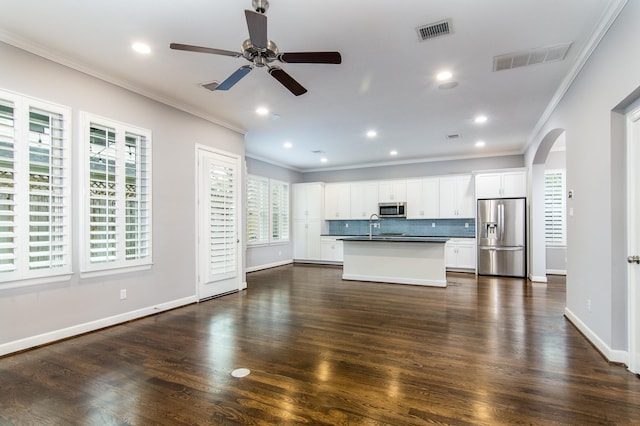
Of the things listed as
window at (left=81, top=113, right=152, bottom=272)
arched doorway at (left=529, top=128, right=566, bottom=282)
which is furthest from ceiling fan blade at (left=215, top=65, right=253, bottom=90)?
arched doorway at (left=529, top=128, right=566, bottom=282)

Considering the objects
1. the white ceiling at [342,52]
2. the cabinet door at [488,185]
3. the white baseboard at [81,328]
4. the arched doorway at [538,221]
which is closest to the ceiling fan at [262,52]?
the white ceiling at [342,52]

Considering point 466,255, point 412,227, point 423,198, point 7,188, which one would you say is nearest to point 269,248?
point 412,227

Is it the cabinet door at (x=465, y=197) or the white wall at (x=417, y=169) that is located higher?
the white wall at (x=417, y=169)

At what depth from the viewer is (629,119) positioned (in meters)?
2.56

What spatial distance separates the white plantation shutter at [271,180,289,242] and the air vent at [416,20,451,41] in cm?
622

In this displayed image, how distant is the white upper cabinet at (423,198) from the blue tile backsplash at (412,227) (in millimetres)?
318

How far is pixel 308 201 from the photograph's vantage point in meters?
9.33

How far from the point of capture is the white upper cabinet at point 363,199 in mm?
8664

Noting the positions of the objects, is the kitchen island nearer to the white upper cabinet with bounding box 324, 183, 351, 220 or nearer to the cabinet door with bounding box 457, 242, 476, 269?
the cabinet door with bounding box 457, 242, 476, 269

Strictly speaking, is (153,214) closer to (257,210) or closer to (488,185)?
(257,210)

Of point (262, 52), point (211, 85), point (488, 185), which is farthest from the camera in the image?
point (488, 185)

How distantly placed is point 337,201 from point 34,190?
6963 mm

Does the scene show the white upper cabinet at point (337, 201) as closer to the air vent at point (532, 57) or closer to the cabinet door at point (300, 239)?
the cabinet door at point (300, 239)

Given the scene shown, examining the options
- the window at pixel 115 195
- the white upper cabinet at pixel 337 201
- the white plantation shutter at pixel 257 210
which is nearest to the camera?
the window at pixel 115 195
